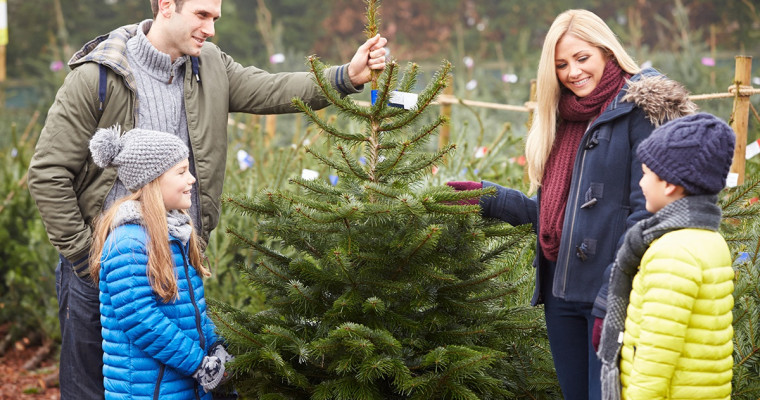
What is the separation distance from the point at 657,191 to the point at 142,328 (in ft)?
5.48

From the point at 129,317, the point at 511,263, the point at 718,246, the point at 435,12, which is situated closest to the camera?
the point at 718,246

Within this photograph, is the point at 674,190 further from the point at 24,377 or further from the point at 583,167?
the point at 24,377

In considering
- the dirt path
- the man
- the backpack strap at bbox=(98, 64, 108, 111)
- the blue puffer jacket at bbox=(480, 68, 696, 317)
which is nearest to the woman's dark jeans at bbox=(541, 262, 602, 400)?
the blue puffer jacket at bbox=(480, 68, 696, 317)

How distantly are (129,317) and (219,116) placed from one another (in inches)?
35.3

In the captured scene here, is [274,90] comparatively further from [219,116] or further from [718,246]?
[718,246]

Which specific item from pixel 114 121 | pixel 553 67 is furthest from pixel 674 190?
pixel 114 121

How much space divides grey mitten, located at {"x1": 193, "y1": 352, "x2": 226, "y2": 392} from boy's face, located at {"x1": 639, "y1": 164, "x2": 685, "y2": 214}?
1544 millimetres

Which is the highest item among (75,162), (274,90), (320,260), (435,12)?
(435,12)

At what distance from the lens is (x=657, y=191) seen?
216 centimetres

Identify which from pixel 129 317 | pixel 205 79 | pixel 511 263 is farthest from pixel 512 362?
pixel 205 79

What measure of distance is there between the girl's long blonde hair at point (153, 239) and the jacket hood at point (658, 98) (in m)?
1.58

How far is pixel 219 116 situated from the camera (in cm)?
306

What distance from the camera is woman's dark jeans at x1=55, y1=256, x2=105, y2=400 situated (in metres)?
2.86

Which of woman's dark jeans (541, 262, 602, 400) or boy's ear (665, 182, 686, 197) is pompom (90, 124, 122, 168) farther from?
boy's ear (665, 182, 686, 197)
